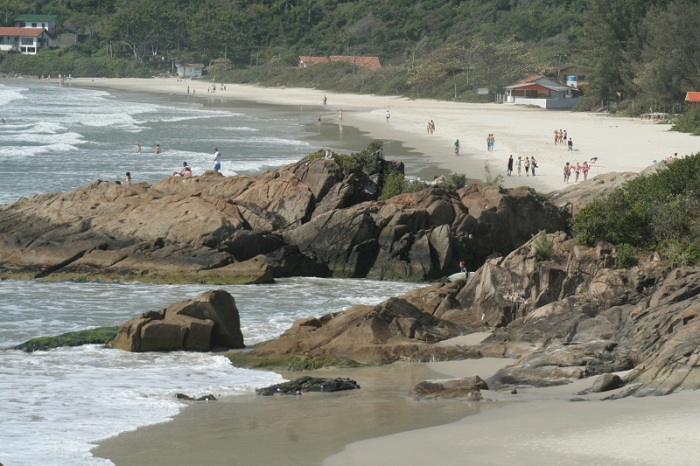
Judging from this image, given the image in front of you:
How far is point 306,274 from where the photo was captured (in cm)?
2964

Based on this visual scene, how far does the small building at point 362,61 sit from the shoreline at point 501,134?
18014 millimetres

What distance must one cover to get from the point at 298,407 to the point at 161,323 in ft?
15.2

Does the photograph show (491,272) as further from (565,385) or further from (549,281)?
(565,385)

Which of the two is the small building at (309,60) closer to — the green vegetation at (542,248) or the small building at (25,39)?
the small building at (25,39)

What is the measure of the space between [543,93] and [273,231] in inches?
2808

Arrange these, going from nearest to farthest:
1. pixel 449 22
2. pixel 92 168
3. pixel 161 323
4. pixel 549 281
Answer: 1. pixel 161 323
2. pixel 549 281
3. pixel 92 168
4. pixel 449 22

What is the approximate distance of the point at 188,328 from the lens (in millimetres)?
21109

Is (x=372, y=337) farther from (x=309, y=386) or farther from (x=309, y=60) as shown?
(x=309, y=60)

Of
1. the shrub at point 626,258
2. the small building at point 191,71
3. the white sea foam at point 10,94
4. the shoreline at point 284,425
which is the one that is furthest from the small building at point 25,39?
the shoreline at point 284,425

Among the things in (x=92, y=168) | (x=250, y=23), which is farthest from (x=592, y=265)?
(x=250, y=23)

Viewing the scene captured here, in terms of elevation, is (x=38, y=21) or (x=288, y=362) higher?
(x=38, y=21)

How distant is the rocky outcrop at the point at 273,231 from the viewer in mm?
29172

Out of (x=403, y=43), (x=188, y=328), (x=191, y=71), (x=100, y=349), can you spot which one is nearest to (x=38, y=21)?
(x=191, y=71)

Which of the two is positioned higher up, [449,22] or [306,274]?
[449,22]
